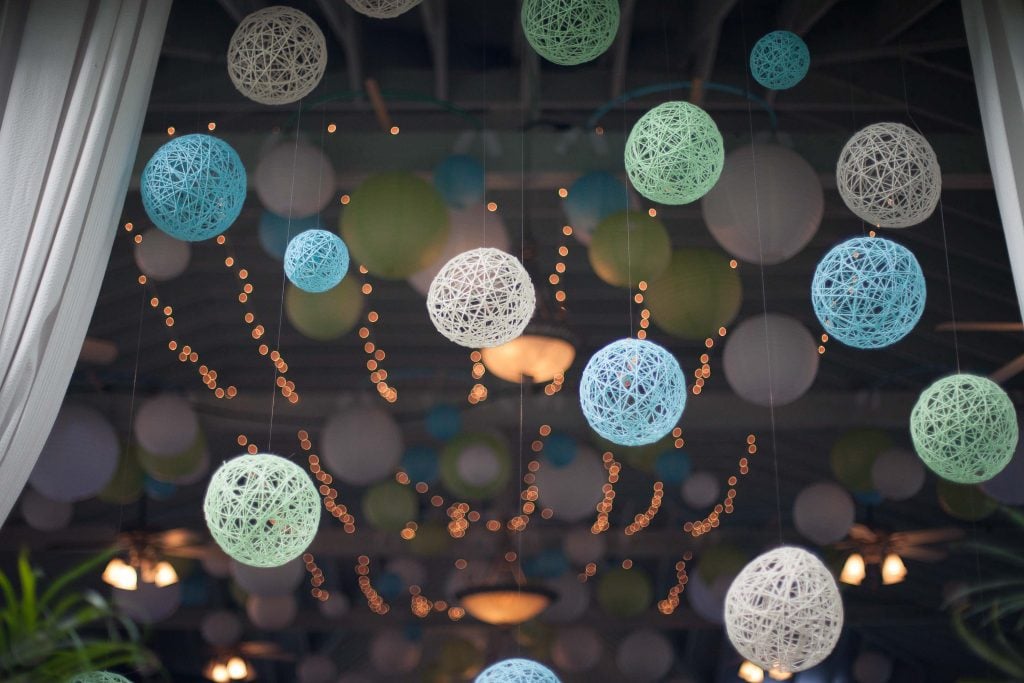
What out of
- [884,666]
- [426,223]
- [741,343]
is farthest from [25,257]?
[884,666]

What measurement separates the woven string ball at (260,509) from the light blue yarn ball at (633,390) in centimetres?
82

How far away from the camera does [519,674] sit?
2.92 meters

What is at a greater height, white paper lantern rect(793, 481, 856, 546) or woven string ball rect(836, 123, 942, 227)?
woven string ball rect(836, 123, 942, 227)

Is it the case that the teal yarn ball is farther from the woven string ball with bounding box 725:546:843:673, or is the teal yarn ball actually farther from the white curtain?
the white curtain

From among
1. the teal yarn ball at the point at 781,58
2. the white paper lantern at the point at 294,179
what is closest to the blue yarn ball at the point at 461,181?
the white paper lantern at the point at 294,179

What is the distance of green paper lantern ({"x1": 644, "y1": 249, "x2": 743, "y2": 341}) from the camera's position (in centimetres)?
420

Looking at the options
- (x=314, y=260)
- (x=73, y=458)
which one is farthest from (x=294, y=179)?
(x=73, y=458)

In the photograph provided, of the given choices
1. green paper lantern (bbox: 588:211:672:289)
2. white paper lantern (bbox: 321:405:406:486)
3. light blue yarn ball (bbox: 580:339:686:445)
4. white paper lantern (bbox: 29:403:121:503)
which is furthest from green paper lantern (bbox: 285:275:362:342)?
light blue yarn ball (bbox: 580:339:686:445)

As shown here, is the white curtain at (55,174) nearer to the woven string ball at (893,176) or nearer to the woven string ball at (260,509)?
the woven string ball at (260,509)

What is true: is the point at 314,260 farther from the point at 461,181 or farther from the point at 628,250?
the point at 628,250

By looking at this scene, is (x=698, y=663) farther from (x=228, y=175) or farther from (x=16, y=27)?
(x=16, y=27)

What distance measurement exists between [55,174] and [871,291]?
2.24 meters

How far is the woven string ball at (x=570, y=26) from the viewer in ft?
9.86

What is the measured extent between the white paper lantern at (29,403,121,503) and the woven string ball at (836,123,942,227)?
375cm
